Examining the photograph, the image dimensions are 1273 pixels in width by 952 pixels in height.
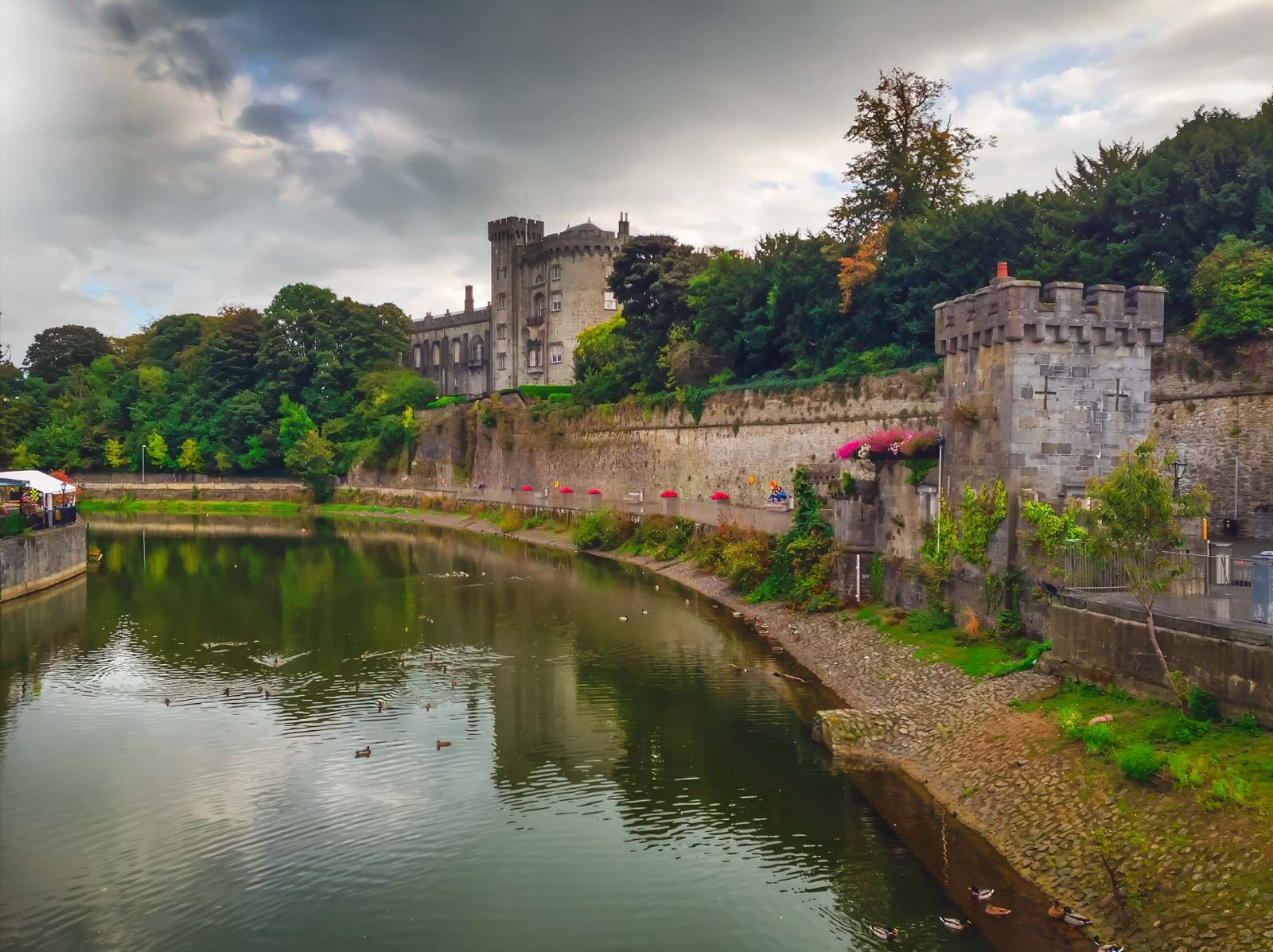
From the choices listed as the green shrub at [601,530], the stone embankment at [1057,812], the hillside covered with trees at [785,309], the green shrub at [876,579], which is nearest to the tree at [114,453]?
the hillside covered with trees at [785,309]

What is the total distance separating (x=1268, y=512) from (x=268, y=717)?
2278 centimetres

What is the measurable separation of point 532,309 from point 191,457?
98.1 ft

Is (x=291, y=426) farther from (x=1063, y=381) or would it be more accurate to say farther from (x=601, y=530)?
(x=1063, y=381)

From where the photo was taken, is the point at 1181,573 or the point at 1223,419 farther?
the point at 1223,419

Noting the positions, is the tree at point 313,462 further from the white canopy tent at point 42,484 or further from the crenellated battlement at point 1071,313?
the crenellated battlement at point 1071,313

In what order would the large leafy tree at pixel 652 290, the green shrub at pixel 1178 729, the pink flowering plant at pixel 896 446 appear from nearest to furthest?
the green shrub at pixel 1178 729 < the pink flowering plant at pixel 896 446 < the large leafy tree at pixel 652 290

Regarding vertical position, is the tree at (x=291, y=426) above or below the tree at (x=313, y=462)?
above

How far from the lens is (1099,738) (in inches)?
494

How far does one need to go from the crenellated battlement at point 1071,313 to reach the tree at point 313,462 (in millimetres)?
64142

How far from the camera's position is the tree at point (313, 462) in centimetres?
7544

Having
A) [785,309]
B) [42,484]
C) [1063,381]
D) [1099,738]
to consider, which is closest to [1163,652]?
[1099,738]

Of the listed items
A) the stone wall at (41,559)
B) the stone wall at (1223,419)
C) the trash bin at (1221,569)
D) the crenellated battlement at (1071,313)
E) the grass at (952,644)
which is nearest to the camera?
the trash bin at (1221,569)

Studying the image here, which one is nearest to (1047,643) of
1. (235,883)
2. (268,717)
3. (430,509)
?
(235,883)

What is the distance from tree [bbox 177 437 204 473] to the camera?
7975cm
